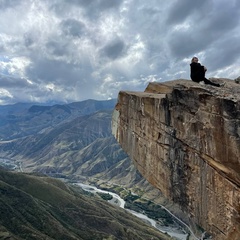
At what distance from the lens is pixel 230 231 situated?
19844 millimetres

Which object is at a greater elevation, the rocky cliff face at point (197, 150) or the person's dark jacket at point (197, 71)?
the person's dark jacket at point (197, 71)

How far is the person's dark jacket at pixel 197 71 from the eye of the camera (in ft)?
87.7

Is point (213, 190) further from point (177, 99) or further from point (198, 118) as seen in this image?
point (177, 99)

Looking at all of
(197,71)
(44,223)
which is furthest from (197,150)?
(44,223)

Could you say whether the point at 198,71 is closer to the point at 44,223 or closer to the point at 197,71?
the point at 197,71

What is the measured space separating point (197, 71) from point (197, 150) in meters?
7.95

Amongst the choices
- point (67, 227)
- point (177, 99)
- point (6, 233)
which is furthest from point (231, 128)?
point (67, 227)

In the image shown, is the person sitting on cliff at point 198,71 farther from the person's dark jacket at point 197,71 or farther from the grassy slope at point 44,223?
the grassy slope at point 44,223

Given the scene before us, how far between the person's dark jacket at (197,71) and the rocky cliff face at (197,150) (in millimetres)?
2846

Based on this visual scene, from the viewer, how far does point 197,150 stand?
22203 mm

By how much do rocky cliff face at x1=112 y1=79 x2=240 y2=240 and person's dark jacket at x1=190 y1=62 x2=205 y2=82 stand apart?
2.85 meters

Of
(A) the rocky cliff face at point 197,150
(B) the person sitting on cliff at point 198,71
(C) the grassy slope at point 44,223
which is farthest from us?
(C) the grassy slope at point 44,223

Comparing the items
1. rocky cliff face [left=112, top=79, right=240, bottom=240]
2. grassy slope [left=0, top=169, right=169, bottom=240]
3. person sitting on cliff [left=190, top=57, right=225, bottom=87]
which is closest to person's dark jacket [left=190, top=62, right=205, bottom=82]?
person sitting on cliff [left=190, top=57, right=225, bottom=87]

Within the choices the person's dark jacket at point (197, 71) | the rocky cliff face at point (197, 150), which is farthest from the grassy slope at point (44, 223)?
the person's dark jacket at point (197, 71)
